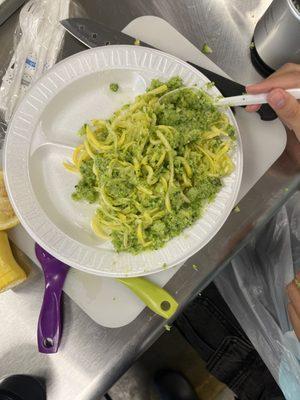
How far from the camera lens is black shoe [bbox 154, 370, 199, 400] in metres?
1.37

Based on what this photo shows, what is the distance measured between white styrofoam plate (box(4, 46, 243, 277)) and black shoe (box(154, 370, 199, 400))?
0.74 m

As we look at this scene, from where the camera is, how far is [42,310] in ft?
3.03

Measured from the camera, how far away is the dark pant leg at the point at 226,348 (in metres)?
1.21

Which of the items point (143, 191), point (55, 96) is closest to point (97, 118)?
point (55, 96)

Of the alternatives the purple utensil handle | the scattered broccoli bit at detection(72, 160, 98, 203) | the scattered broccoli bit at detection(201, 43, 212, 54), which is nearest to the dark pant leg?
the purple utensil handle

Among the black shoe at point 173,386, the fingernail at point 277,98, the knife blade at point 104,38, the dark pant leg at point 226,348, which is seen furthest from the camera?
the black shoe at point 173,386

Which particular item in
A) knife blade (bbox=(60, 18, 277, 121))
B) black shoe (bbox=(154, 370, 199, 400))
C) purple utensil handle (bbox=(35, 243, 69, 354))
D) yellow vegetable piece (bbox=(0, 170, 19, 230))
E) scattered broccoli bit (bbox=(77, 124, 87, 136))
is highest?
knife blade (bbox=(60, 18, 277, 121))

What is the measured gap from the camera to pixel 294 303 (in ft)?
3.22

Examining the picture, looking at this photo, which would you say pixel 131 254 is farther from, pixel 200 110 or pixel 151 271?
pixel 200 110

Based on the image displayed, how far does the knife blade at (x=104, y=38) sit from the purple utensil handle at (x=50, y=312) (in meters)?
0.49

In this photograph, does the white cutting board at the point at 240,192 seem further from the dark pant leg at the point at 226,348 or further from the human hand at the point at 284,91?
the dark pant leg at the point at 226,348

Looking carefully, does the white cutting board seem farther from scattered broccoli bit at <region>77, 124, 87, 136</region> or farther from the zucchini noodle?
scattered broccoli bit at <region>77, 124, 87, 136</region>

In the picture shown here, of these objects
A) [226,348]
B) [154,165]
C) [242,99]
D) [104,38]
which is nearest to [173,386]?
[226,348]

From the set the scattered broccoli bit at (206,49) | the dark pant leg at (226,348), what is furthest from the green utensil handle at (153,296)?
the scattered broccoli bit at (206,49)
